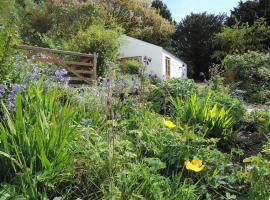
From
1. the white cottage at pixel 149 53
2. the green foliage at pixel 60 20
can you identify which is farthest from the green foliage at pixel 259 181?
the white cottage at pixel 149 53

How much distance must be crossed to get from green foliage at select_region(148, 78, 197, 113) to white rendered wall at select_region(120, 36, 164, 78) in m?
15.1

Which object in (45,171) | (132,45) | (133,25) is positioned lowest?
(45,171)

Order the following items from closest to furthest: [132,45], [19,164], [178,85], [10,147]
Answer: [19,164]
[10,147]
[178,85]
[132,45]

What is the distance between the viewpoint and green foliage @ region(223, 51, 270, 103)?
9602 mm

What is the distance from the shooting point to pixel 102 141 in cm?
258

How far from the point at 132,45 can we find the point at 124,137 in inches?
728

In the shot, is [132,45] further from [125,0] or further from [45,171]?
[45,171]

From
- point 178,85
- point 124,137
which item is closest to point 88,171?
point 124,137

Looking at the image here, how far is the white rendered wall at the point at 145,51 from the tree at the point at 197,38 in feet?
23.4

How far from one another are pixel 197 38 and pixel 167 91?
25000 mm

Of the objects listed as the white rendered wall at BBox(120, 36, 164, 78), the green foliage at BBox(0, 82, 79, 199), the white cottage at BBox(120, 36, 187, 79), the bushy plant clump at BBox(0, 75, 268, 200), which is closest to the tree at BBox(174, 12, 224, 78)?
the white cottage at BBox(120, 36, 187, 79)

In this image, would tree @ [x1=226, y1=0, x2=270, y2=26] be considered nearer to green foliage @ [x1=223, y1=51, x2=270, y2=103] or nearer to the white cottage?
the white cottage

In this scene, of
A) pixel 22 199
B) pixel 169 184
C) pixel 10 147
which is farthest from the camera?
pixel 169 184

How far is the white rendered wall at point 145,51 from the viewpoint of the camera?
66.4ft
